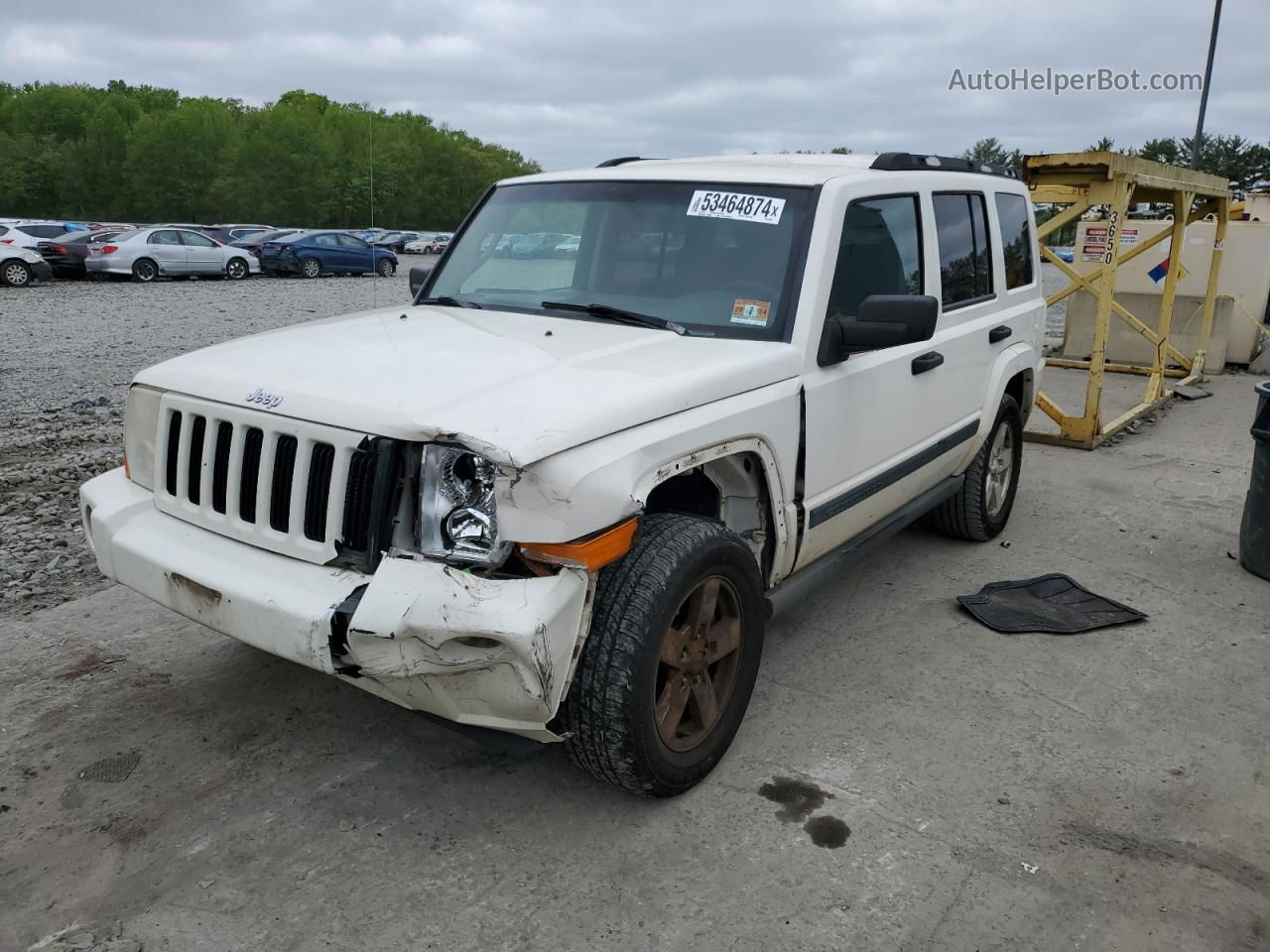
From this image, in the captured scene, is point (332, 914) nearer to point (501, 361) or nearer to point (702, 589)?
point (702, 589)

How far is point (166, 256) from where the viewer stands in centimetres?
2502

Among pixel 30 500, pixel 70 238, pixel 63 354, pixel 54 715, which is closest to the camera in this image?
pixel 54 715

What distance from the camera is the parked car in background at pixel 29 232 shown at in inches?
919

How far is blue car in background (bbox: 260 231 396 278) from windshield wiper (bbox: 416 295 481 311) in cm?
2447

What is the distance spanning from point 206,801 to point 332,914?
74 centimetres

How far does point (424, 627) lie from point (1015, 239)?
441 centimetres

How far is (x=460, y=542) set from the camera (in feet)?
8.67

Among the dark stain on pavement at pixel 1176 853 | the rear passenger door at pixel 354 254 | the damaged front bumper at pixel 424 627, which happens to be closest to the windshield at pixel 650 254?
the damaged front bumper at pixel 424 627

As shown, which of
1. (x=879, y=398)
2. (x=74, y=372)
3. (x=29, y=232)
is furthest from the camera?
(x=29, y=232)

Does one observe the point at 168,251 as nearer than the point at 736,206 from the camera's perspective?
No

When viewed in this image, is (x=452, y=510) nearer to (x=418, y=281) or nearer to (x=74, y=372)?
(x=418, y=281)

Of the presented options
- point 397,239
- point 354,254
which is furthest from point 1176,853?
point 397,239

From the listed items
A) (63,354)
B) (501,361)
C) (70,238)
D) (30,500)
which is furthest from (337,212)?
(501,361)

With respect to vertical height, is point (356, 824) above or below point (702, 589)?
below
